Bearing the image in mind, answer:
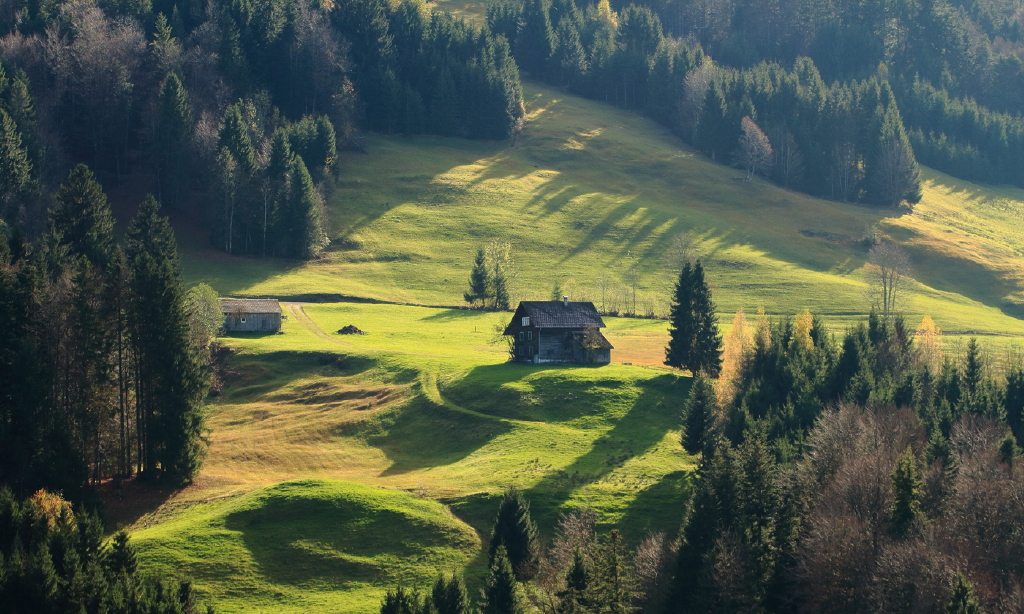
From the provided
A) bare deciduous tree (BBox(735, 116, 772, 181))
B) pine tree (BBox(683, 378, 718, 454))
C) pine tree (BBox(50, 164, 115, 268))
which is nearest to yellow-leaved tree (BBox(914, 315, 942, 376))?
pine tree (BBox(683, 378, 718, 454))

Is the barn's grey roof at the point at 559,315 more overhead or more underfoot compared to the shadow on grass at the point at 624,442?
more overhead

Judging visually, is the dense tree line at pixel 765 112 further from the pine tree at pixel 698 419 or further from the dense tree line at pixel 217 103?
the pine tree at pixel 698 419

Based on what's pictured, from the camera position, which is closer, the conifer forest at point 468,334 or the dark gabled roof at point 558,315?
the conifer forest at point 468,334

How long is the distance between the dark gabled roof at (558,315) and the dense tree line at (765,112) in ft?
264

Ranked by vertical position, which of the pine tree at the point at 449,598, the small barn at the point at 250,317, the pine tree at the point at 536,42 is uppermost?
the pine tree at the point at 536,42

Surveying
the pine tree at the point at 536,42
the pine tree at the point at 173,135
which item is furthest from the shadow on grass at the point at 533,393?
the pine tree at the point at 536,42

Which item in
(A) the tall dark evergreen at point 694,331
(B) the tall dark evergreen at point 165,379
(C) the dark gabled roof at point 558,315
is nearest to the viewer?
(B) the tall dark evergreen at point 165,379

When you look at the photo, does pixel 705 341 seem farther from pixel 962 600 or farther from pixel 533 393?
pixel 962 600

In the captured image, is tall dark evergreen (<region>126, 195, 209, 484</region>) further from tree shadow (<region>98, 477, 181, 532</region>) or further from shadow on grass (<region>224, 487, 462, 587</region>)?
shadow on grass (<region>224, 487, 462, 587</region>)

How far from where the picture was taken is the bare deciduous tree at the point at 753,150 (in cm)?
15625

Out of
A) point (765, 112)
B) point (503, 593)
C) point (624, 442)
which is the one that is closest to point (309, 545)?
point (503, 593)

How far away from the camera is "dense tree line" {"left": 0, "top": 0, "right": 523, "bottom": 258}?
116 m

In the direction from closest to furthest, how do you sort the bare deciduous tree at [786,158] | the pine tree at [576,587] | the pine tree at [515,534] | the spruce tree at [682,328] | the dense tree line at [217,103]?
the pine tree at [576,587] → the pine tree at [515,534] → the spruce tree at [682,328] → the dense tree line at [217,103] → the bare deciduous tree at [786,158]

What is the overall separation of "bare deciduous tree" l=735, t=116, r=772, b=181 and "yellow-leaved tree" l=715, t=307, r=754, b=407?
8136 cm
